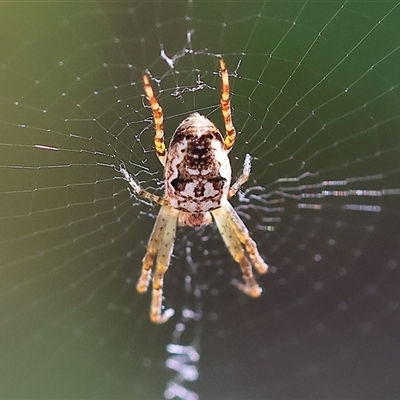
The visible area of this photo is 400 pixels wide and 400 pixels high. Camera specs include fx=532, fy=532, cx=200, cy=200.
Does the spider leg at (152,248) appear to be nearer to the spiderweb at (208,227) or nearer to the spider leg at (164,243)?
the spider leg at (164,243)

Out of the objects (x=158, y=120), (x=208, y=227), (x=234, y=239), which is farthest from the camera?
(x=208, y=227)

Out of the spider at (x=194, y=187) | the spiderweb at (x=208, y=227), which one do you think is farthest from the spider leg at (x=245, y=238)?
the spiderweb at (x=208, y=227)

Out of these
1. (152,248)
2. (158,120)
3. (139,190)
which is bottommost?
(152,248)

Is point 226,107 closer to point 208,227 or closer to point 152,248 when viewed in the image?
point 152,248

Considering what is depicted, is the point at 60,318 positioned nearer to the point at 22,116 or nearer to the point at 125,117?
the point at 22,116

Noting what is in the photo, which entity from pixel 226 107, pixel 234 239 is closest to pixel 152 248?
pixel 234 239

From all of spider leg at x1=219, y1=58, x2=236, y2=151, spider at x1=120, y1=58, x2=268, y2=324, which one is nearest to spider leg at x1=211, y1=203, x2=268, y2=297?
spider at x1=120, y1=58, x2=268, y2=324
